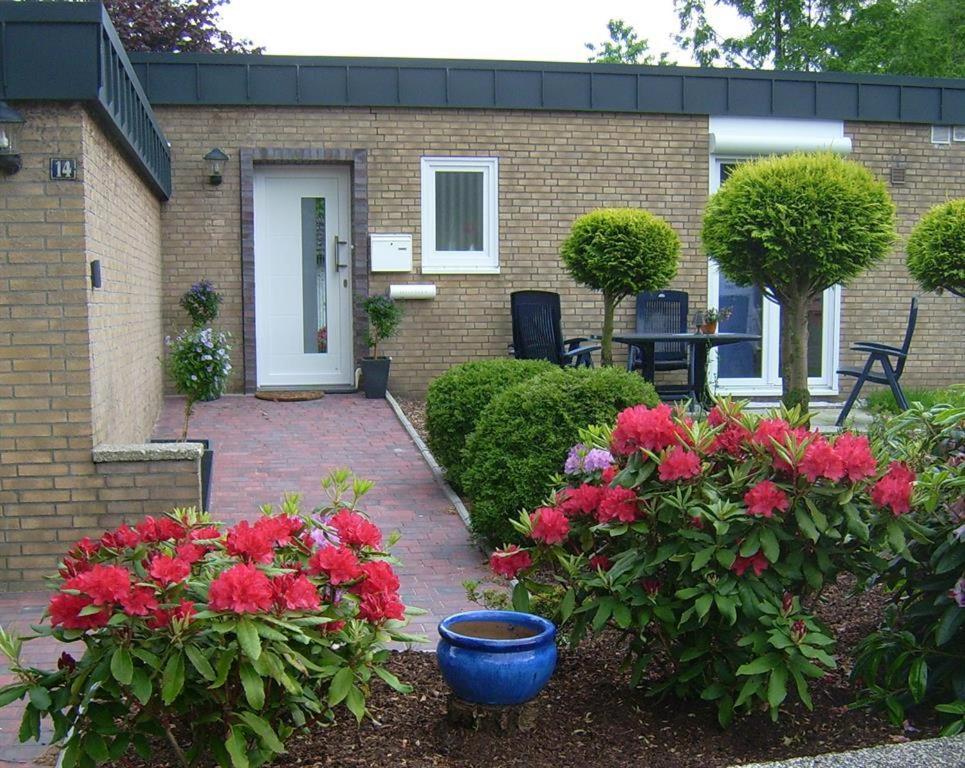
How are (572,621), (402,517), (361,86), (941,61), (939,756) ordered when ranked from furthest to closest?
(941,61)
(361,86)
(402,517)
(572,621)
(939,756)

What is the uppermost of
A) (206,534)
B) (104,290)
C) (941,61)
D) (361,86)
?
(941,61)

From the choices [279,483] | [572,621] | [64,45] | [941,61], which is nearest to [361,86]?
[279,483]

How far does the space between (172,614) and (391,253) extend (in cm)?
919

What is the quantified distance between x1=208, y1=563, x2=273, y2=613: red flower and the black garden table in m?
7.02

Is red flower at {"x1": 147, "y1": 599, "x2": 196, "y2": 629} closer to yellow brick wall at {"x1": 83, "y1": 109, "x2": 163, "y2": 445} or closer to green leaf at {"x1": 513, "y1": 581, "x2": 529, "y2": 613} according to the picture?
green leaf at {"x1": 513, "y1": 581, "x2": 529, "y2": 613}

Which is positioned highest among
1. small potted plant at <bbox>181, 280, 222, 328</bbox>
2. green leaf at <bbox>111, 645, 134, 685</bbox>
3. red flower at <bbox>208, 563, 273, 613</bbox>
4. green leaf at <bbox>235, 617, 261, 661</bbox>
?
small potted plant at <bbox>181, 280, 222, 328</bbox>

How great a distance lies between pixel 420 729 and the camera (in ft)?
11.4

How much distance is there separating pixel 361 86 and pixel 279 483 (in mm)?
5702

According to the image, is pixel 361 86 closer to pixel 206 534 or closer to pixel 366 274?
pixel 366 274

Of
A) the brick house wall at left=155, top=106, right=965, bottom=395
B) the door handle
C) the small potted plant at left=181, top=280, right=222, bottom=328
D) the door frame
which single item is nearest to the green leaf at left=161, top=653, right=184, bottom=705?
the small potted plant at left=181, top=280, right=222, bottom=328

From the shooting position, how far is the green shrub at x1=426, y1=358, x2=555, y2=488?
7.21 meters

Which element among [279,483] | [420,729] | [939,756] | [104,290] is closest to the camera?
[939,756]

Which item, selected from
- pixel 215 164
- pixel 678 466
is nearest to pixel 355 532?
pixel 678 466

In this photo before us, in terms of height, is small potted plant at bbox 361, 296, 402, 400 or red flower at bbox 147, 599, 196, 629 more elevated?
small potted plant at bbox 361, 296, 402, 400
